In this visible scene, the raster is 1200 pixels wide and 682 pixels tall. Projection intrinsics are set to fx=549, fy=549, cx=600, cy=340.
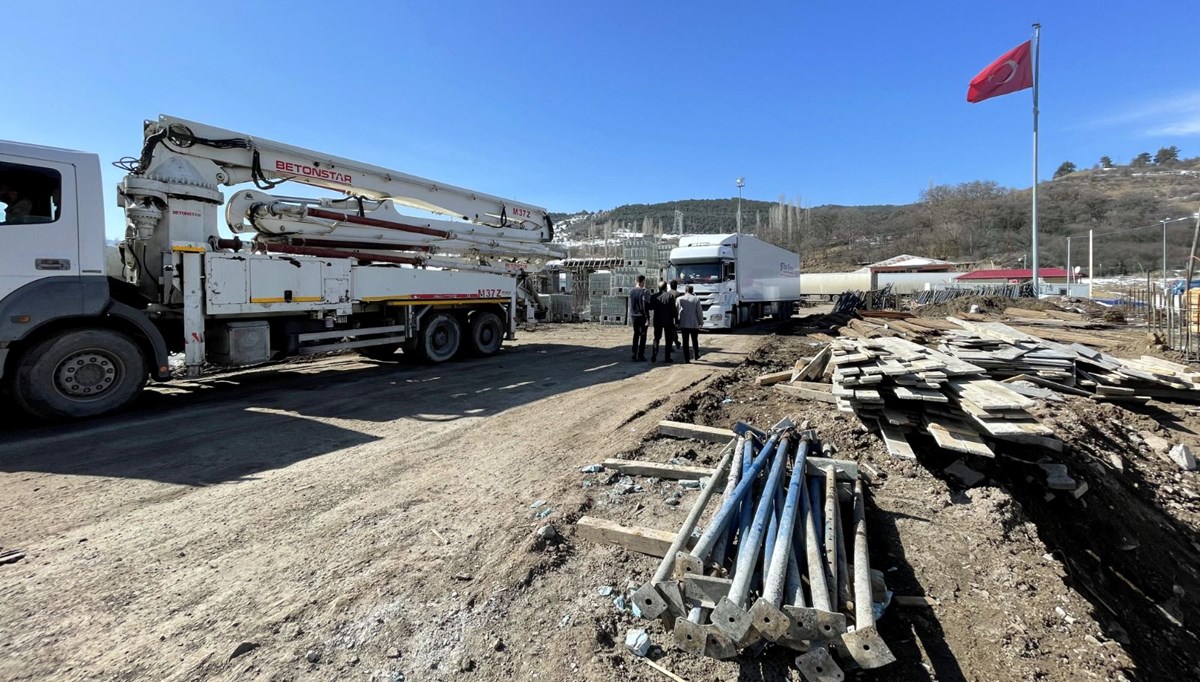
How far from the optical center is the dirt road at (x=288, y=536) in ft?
8.23

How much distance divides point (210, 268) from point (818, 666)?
8641 mm

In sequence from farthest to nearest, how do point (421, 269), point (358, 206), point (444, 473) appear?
1. point (421, 269)
2. point (358, 206)
3. point (444, 473)

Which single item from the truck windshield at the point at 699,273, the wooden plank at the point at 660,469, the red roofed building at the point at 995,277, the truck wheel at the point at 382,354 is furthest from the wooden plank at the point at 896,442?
the red roofed building at the point at 995,277

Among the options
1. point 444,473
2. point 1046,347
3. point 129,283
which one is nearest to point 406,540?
point 444,473

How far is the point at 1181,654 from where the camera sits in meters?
3.54

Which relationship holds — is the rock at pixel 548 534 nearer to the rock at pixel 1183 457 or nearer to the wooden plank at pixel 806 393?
the wooden plank at pixel 806 393

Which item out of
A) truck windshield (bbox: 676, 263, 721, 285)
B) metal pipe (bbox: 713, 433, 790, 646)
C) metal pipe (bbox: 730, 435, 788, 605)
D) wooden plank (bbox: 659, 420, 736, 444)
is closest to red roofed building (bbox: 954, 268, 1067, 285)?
truck windshield (bbox: 676, 263, 721, 285)

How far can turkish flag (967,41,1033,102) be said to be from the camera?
80.0 feet

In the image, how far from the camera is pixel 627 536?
11.1 ft

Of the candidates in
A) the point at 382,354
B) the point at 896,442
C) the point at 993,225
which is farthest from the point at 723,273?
the point at 993,225

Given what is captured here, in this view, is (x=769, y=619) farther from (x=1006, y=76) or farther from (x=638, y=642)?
(x=1006, y=76)

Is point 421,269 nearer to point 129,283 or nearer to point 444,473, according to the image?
point 129,283

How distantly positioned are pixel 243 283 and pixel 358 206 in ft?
8.89

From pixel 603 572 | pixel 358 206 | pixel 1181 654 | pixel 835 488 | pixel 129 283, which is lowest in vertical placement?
pixel 1181 654
